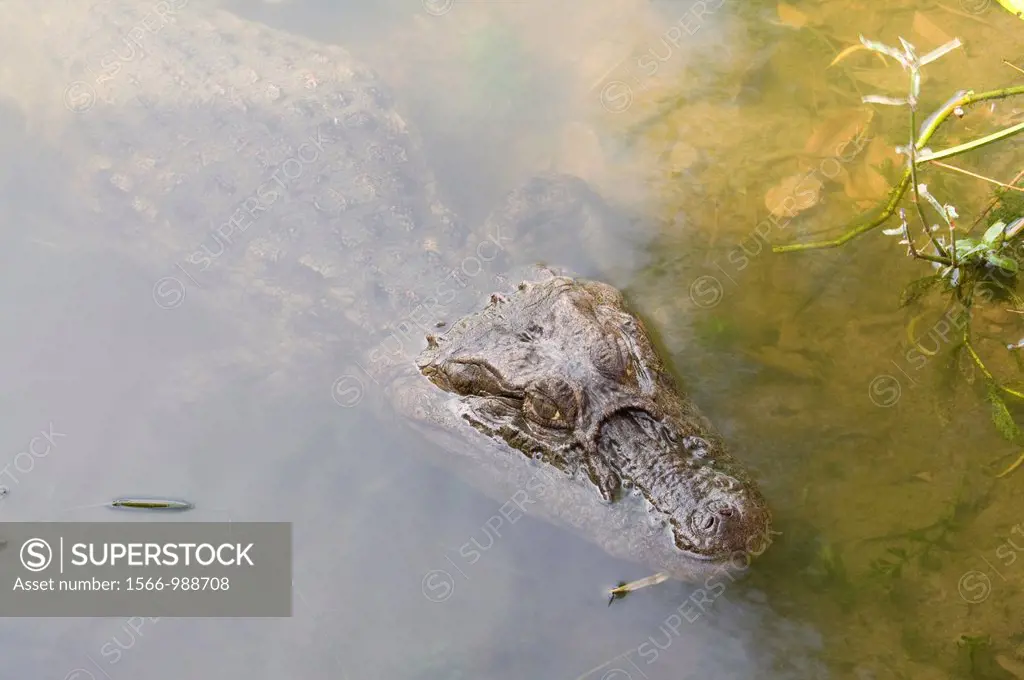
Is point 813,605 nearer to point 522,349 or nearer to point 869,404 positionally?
point 869,404

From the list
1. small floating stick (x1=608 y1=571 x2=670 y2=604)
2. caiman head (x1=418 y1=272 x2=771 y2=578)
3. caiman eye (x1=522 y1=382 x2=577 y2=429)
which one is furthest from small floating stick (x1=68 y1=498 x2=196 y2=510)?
small floating stick (x1=608 y1=571 x2=670 y2=604)

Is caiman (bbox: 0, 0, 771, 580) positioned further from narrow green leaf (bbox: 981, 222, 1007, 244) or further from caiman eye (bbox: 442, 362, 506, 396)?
narrow green leaf (bbox: 981, 222, 1007, 244)

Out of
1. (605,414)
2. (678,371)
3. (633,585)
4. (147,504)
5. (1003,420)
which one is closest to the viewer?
(633,585)

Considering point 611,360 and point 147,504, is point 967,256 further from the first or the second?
point 147,504

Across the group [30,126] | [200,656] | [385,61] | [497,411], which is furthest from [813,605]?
[30,126]

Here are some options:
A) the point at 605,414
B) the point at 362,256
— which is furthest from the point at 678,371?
the point at 362,256

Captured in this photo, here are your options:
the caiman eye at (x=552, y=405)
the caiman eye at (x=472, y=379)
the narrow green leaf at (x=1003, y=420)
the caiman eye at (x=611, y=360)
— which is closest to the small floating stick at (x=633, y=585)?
the caiman eye at (x=552, y=405)

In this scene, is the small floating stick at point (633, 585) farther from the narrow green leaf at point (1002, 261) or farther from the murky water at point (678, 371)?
the narrow green leaf at point (1002, 261)
